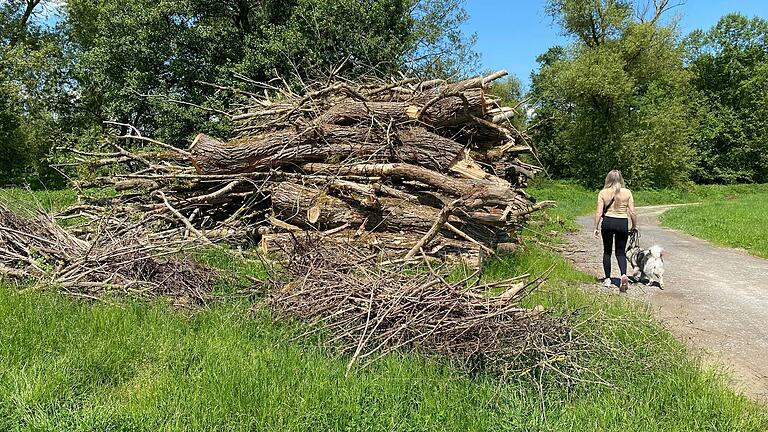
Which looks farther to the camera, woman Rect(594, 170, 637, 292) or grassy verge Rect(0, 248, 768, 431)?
woman Rect(594, 170, 637, 292)

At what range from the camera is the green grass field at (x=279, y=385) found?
125 inches

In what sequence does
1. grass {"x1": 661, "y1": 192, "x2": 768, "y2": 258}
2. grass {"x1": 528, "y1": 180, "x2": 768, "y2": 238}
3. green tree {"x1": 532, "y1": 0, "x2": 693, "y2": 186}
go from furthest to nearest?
green tree {"x1": 532, "y1": 0, "x2": 693, "y2": 186}, grass {"x1": 528, "y1": 180, "x2": 768, "y2": 238}, grass {"x1": 661, "y1": 192, "x2": 768, "y2": 258}

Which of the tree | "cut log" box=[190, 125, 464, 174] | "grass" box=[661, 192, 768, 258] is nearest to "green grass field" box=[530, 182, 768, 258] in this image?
"grass" box=[661, 192, 768, 258]

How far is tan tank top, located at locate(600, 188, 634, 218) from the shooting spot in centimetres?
757

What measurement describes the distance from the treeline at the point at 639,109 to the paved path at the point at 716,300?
64.7 feet

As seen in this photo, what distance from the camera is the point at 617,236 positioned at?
25.5 ft

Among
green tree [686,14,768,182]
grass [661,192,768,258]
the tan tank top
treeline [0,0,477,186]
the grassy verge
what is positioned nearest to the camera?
the grassy verge

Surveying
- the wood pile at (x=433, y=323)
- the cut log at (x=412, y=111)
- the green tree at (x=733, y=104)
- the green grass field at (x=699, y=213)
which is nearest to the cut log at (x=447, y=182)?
the cut log at (x=412, y=111)

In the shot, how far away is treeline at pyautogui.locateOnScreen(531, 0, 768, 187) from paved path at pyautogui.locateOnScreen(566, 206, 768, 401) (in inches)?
776

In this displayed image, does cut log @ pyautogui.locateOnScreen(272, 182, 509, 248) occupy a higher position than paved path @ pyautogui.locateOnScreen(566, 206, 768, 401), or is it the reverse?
cut log @ pyautogui.locateOnScreen(272, 182, 509, 248)

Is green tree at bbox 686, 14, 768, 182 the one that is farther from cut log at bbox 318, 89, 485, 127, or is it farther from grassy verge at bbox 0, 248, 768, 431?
grassy verge at bbox 0, 248, 768, 431

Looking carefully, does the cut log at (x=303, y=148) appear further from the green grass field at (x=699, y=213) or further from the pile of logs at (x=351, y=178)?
the green grass field at (x=699, y=213)

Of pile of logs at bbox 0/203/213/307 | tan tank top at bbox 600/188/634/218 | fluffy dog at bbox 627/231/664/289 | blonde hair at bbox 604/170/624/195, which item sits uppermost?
blonde hair at bbox 604/170/624/195

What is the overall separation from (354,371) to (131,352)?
171 cm
